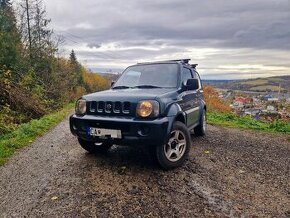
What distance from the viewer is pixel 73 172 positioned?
5.07 metres

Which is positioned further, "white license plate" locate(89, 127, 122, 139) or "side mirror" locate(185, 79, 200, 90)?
"side mirror" locate(185, 79, 200, 90)

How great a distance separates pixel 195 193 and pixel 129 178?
1.07 m

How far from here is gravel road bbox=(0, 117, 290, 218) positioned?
3711 millimetres

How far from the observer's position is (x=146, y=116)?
4.67 m

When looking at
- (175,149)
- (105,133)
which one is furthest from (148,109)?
(175,149)

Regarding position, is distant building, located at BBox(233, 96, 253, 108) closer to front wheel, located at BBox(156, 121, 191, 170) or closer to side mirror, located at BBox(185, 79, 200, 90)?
side mirror, located at BBox(185, 79, 200, 90)

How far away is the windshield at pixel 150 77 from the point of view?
588 cm

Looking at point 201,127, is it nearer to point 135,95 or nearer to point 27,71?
point 135,95

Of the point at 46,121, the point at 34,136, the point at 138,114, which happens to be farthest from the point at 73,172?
the point at 46,121

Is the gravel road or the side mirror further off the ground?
the side mirror

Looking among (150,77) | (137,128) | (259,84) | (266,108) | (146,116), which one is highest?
(150,77)

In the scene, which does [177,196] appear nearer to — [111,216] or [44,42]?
[111,216]

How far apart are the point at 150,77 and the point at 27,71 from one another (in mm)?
14305

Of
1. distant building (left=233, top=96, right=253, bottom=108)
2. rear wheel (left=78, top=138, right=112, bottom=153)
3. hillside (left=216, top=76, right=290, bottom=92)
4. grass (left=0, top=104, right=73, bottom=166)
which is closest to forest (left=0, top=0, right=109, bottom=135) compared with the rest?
grass (left=0, top=104, right=73, bottom=166)
